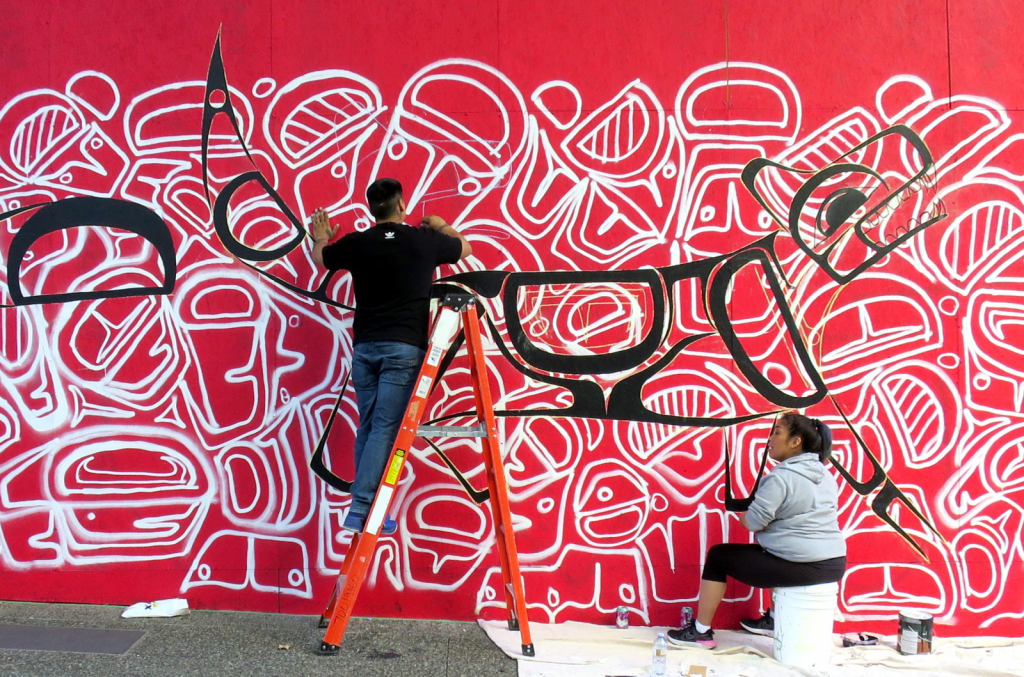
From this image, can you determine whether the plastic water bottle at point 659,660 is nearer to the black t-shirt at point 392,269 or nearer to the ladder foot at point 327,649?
the ladder foot at point 327,649

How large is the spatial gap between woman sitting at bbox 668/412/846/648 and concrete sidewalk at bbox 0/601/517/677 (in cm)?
105

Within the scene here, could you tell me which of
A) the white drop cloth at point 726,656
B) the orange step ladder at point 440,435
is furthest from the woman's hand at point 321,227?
the white drop cloth at point 726,656

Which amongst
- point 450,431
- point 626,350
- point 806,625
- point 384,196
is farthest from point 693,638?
point 384,196

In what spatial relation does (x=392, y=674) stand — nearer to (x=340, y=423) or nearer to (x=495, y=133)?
(x=340, y=423)

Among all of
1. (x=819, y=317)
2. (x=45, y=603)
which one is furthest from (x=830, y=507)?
(x=45, y=603)

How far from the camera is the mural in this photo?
448 cm

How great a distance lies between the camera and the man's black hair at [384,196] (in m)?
4.05

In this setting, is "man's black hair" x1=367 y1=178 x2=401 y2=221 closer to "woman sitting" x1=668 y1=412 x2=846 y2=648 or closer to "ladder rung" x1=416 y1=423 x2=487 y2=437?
"ladder rung" x1=416 y1=423 x2=487 y2=437

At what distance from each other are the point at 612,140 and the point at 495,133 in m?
0.57

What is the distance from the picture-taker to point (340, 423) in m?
4.50

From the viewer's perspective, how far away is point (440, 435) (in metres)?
3.99

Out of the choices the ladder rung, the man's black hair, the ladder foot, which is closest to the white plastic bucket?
the ladder rung

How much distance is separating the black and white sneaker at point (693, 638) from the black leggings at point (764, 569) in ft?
0.81

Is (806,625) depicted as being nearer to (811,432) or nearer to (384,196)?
(811,432)
